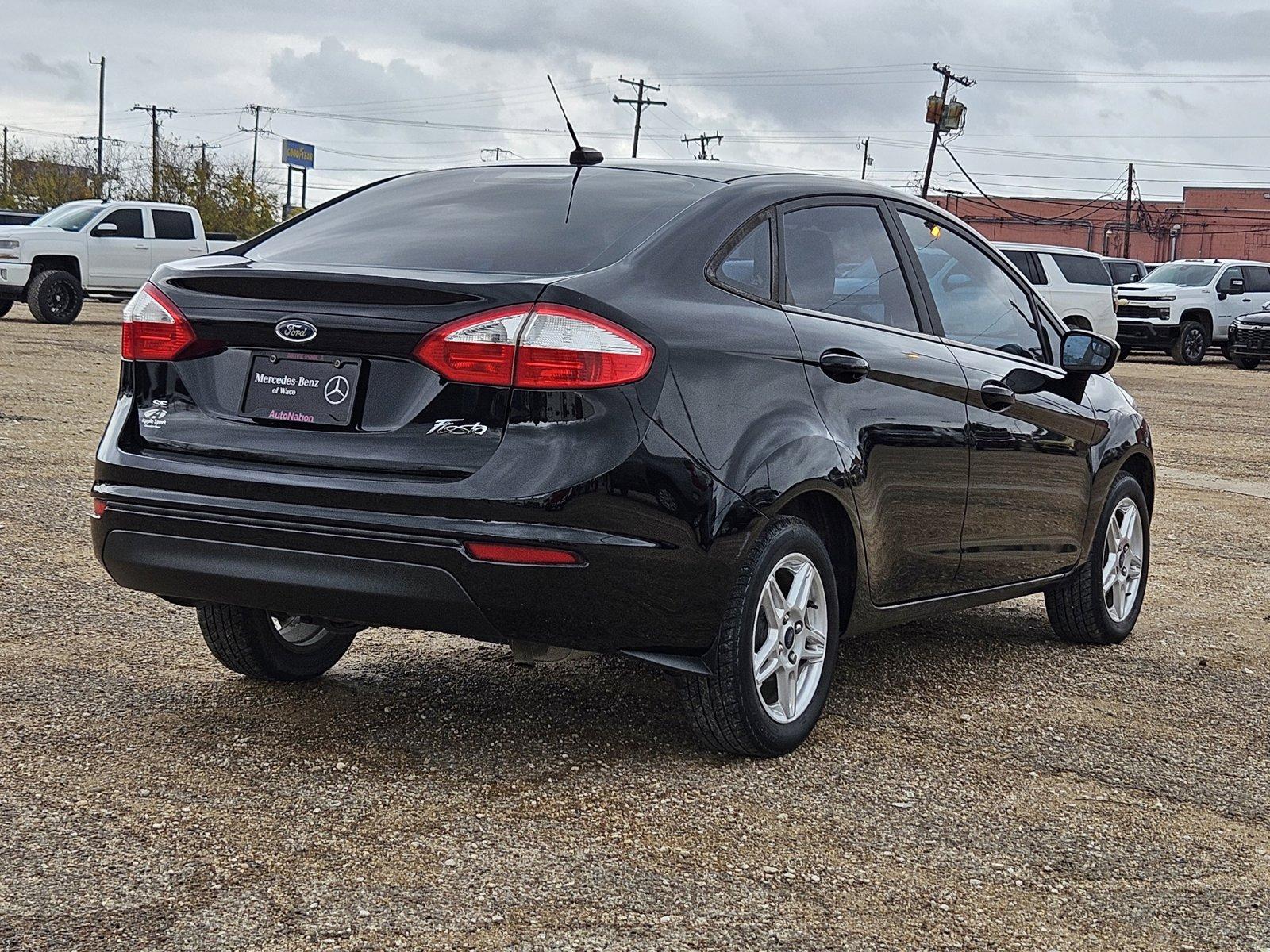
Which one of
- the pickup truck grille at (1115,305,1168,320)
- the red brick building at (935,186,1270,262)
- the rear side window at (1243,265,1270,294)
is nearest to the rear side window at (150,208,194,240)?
the pickup truck grille at (1115,305,1168,320)

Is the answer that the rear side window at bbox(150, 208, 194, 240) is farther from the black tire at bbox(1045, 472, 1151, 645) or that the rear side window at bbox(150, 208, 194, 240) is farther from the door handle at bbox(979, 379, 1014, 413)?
the door handle at bbox(979, 379, 1014, 413)

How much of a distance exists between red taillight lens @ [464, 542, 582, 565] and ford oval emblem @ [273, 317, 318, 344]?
0.65 metres

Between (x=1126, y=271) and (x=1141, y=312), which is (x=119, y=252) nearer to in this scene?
(x=1141, y=312)

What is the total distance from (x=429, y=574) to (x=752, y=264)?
1308mm

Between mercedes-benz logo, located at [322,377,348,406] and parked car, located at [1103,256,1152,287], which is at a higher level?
parked car, located at [1103,256,1152,287]

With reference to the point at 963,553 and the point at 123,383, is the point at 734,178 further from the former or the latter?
the point at 123,383

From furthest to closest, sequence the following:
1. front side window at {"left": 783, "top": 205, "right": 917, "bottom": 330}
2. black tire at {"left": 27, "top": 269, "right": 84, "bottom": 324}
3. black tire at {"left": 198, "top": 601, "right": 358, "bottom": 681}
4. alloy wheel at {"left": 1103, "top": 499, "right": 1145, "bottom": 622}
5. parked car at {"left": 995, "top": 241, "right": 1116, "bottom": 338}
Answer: parked car at {"left": 995, "top": 241, "right": 1116, "bottom": 338} < black tire at {"left": 27, "top": 269, "right": 84, "bottom": 324} < alloy wheel at {"left": 1103, "top": 499, "right": 1145, "bottom": 622} < black tire at {"left": 198, "top": 601, "right": 358, "bottom": 681} < front side window at {"left": 783, "top": 205, "right": 917, "bottom": 330}

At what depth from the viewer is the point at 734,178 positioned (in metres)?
4.64

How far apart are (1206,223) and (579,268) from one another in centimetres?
7907

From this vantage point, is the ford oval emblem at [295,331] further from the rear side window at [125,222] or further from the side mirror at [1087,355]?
the rear side window at [125,222]

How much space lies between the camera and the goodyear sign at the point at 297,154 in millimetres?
103188

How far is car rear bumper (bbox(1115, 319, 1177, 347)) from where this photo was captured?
1125 inches

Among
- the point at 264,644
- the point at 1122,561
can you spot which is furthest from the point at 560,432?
the point at 1122,561

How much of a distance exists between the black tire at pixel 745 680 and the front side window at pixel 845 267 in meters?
0.71
